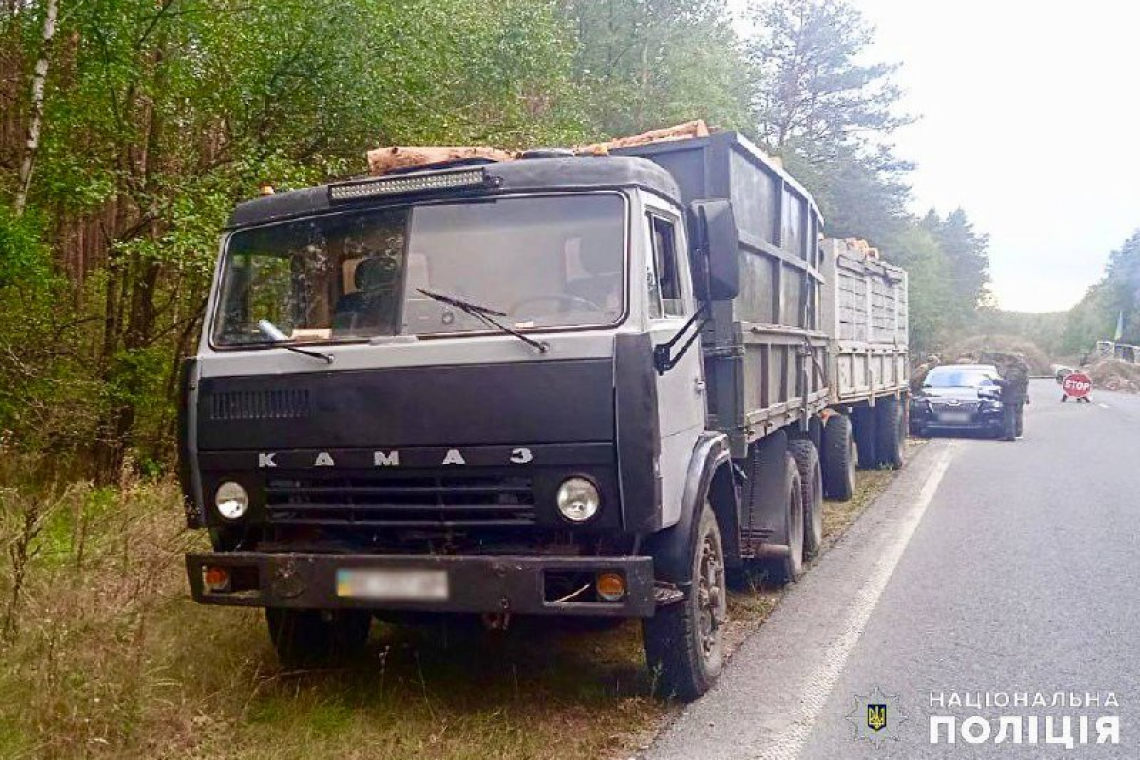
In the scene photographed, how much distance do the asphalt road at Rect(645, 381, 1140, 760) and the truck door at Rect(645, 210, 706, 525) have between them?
1.14 meters

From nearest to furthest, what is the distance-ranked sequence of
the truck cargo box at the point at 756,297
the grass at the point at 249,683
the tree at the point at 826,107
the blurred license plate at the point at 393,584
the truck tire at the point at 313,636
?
the grass at the point at 249,683, the blurred license plate at the point at 393,584, the truck tire at the point at 313,636, the truck cargo box at the point at 756,297, the tree at the point at 826,107

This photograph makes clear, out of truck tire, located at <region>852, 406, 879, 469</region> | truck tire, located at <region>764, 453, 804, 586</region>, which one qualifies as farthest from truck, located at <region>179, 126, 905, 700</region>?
truck tire, located at <region>852, 406, 879, 469</region>

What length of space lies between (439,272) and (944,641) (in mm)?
3586

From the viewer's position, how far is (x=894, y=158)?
3781 cm

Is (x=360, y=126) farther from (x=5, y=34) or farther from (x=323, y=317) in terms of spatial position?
(x=323, y=317)

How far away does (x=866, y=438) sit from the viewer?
14148 mm

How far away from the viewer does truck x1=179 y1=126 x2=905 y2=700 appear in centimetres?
425

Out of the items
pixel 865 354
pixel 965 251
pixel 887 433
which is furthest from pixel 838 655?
pixel 965 251

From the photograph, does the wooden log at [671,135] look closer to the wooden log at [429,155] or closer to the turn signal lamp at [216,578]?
the wooden log at [429,155]

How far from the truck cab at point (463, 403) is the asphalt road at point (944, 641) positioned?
553mm

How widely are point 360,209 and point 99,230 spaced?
7478mm

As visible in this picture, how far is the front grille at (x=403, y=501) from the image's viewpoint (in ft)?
14.2

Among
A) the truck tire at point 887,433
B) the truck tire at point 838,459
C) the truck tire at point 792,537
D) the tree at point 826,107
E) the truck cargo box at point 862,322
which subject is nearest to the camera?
the truck tire at point 792,537

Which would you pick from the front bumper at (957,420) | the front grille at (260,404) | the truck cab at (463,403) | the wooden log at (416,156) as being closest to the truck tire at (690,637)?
the truck cab at (463,403)
